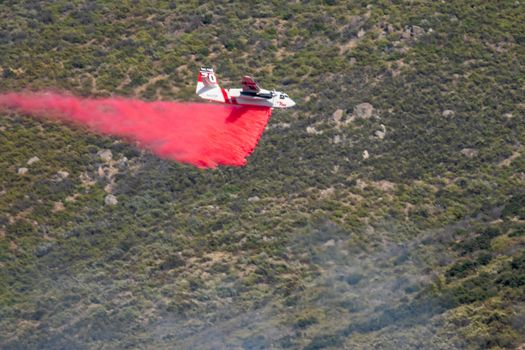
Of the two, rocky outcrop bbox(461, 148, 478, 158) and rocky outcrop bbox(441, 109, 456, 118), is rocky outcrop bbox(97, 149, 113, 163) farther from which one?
rocky outcrop bbox(461, 148, 478, 158)

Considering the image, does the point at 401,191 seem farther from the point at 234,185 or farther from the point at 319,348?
the point at 319,348

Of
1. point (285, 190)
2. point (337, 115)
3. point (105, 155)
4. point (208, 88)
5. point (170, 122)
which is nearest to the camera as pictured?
point (208, 88)

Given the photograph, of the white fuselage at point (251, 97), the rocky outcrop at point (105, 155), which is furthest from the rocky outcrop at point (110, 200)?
the white fuselage at point (251, 97)

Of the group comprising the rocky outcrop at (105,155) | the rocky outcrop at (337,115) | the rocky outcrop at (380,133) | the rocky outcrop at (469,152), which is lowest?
the rocky outcrop at (105,155)

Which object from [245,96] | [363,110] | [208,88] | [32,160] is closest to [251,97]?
[245,96]

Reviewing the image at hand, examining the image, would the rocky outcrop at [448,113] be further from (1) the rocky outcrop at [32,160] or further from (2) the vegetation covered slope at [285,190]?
(1) the rocky outcrop at [32,160]

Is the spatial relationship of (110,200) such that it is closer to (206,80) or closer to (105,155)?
(105,155)
